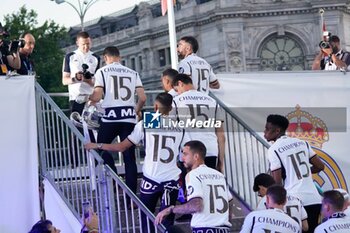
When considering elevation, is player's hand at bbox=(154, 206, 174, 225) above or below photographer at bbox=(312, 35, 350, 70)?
below

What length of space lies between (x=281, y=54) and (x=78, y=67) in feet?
226

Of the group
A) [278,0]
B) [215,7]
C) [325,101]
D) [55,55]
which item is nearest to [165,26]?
[215,7]

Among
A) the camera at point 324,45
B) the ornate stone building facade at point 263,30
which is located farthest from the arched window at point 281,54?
the camera at point 324,45

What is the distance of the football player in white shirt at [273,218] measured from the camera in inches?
313

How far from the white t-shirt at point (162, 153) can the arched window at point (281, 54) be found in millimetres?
70157

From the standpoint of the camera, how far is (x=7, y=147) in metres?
10.1

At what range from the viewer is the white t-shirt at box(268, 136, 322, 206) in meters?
9.14

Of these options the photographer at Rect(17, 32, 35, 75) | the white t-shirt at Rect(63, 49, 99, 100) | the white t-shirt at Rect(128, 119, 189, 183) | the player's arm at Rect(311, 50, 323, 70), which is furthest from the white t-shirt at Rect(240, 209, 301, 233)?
the player's arm at Rect(311, 50, 323, 70)

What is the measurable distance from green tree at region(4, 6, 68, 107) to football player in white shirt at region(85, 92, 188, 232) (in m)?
52.9

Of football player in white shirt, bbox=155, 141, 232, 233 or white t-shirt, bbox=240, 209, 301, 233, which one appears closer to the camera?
white t-shirt, bbox=240, 209, 301, 233

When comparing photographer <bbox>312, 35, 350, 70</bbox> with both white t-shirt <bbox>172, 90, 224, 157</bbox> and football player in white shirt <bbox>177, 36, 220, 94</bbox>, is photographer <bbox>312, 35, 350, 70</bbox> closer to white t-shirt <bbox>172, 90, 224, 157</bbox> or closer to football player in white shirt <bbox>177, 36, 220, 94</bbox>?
football player in white shirt <bbox>177, 36, 220, 94</bbox>

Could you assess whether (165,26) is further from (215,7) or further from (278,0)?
(278,0)

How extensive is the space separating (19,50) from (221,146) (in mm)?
3486

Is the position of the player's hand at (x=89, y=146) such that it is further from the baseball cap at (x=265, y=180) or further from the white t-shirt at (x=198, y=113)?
the baseball cap at (x=265, y=180)
